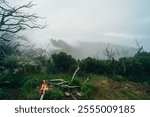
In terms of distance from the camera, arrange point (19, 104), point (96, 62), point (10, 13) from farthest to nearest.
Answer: point (10, 13), point (96, 62), point (19, 104)

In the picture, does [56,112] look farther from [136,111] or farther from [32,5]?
[32,5]

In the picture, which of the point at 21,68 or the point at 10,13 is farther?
the point at 10,13

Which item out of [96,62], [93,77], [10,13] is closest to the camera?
[93,77]

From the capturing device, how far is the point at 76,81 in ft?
48.5

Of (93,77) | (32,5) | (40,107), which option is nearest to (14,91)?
(93,77)

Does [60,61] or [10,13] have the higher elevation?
[10,13]

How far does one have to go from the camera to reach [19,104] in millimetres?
10188

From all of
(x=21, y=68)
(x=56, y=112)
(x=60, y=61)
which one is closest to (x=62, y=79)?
(x=21, y=68)

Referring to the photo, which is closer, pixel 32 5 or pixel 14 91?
pixel 14 91

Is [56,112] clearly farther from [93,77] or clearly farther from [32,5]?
[32,5]

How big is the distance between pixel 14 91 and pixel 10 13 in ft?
25.9

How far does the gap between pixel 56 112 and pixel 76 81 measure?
5448 millimetres

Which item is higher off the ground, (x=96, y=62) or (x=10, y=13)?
(x=10, y=13)

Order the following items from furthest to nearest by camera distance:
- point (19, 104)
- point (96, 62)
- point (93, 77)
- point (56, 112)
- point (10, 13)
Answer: point (10, 13) → point (96, 62) → point (93, 77) → point (19, 104) → point (56, 112)
